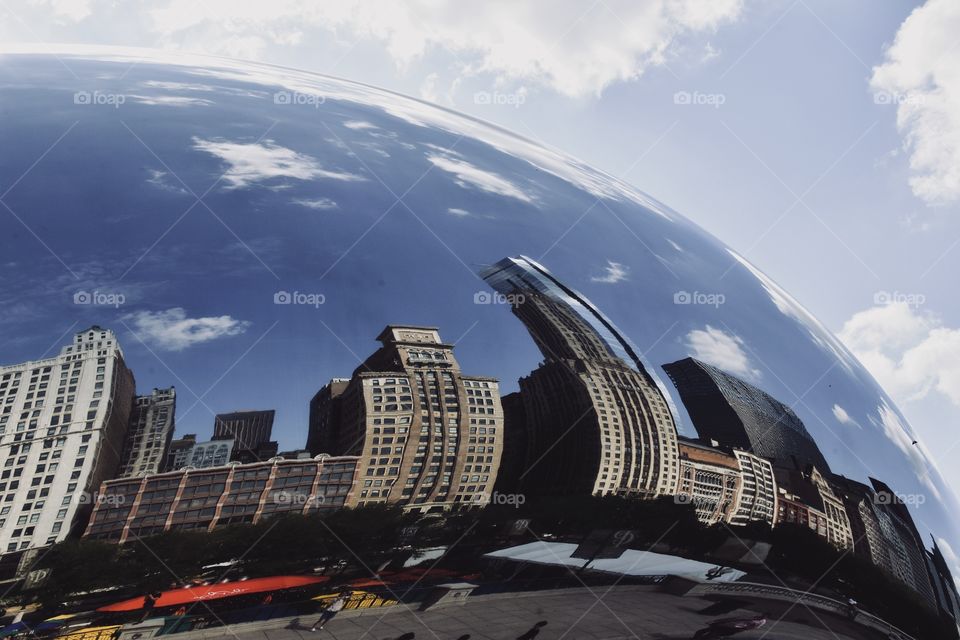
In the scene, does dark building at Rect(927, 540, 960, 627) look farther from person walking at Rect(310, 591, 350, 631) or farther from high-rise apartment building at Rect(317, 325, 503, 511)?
person walking at Rect(310, 591, 350, 631)

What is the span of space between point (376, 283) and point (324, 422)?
28.4 inches

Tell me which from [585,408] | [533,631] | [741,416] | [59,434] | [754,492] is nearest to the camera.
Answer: [59,434]

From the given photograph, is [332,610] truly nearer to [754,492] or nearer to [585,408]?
[585,408]

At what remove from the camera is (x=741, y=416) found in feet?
12.3

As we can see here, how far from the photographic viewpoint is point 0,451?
9.16 ft

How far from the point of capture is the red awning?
2796 mm

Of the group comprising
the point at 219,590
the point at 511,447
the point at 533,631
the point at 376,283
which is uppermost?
the point at 376,283

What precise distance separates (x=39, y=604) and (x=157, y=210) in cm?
181

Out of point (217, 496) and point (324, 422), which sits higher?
point (324, 422)

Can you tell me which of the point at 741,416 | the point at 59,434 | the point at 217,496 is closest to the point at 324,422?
the point at 217,496

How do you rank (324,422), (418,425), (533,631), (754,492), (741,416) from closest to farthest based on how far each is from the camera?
1. (324,422)
2. (418,425)
3. (533,631)
4. (754,492)
5. (741,416)

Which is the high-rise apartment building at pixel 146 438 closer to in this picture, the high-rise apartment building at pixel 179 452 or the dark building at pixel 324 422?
the high-rise apartment building at pixel 179 452

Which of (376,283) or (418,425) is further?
(376,283)

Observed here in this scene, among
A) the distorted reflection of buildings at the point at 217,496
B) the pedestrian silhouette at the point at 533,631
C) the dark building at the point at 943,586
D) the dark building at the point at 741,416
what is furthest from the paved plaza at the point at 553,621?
the dark building at the point at 943,586
